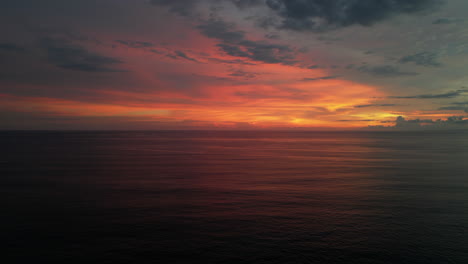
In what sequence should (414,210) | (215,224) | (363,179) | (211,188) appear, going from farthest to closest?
(363,179) → (211,188) → (414,210) → (215,224)

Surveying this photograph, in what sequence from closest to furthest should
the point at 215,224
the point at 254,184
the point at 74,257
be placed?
1. the point at 74,257
2. the point at 215,224
3. the point at 254,184

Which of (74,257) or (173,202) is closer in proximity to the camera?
(74,257)

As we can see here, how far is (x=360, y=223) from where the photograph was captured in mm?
21984

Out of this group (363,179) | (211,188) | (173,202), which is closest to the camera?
(173,202)

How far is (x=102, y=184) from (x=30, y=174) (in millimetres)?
16236

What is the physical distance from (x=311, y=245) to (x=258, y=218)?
5851 mm

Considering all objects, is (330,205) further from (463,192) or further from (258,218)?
(463,192)

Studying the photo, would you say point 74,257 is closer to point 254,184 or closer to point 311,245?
point 311,245

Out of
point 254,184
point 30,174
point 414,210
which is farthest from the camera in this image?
point 30,174

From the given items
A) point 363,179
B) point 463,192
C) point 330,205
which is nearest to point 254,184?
point 330,205

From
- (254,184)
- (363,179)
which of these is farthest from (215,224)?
(363,179)

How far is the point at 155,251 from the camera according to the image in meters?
17.3

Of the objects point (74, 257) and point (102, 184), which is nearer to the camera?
point (74, 257)

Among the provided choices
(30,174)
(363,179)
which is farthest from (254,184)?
(30,174)
